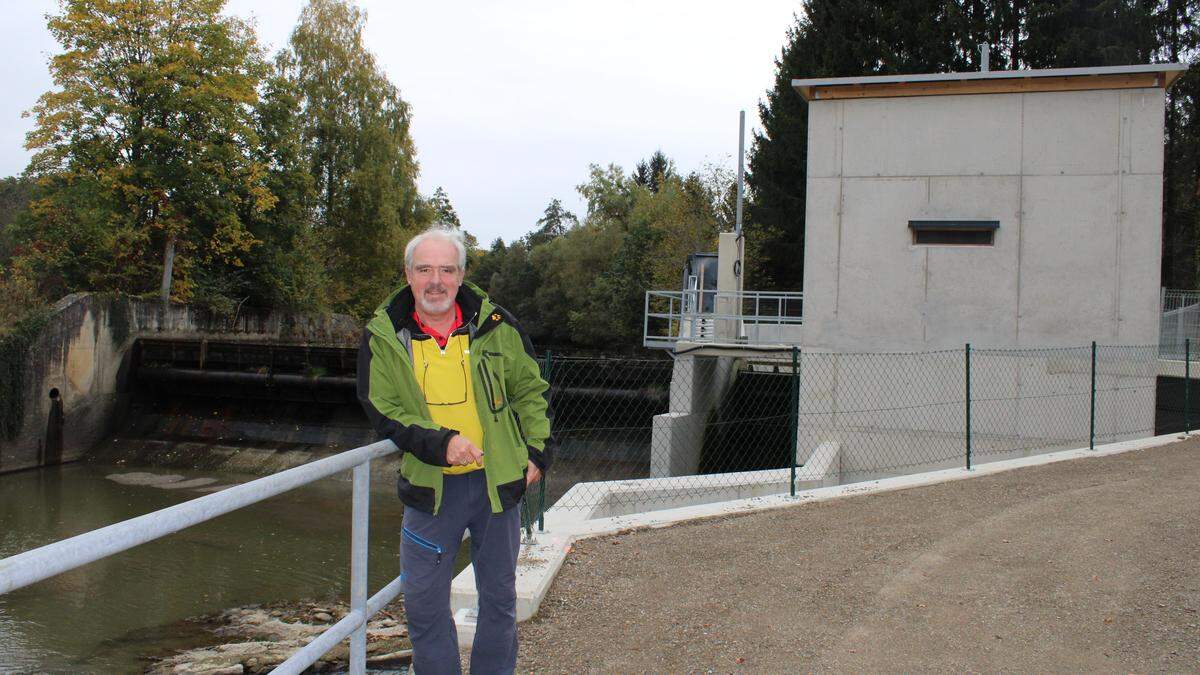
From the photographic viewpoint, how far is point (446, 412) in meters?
2.81

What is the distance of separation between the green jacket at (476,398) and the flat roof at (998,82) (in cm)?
1027

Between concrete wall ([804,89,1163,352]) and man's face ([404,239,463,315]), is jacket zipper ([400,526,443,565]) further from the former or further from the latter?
concrete wall ([804,89,1163,352])

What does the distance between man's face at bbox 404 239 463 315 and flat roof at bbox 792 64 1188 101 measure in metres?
10.3

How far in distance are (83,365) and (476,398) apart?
21912mm

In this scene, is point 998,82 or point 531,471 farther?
point 998,82

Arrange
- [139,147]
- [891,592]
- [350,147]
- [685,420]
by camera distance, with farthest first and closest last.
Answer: [350,147] → [139,147] → [685,420] → [891,592]

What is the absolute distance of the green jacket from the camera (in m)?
2.72

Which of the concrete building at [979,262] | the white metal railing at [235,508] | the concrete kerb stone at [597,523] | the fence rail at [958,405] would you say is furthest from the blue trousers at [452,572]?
the concrete building at [979,262]

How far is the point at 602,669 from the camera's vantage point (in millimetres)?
3709

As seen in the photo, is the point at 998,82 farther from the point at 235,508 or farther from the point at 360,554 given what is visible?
the point at 235,508

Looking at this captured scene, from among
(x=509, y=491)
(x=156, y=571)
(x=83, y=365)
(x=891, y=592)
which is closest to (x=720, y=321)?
(x=156, y=571)

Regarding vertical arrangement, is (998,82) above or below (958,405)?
above

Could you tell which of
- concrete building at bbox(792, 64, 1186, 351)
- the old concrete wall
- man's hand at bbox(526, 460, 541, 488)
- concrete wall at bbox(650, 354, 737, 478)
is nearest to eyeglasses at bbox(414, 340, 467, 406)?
man's hand at bbox(526, 460, 541, 488)

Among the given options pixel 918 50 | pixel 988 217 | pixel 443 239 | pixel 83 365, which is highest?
pixel 918 50
